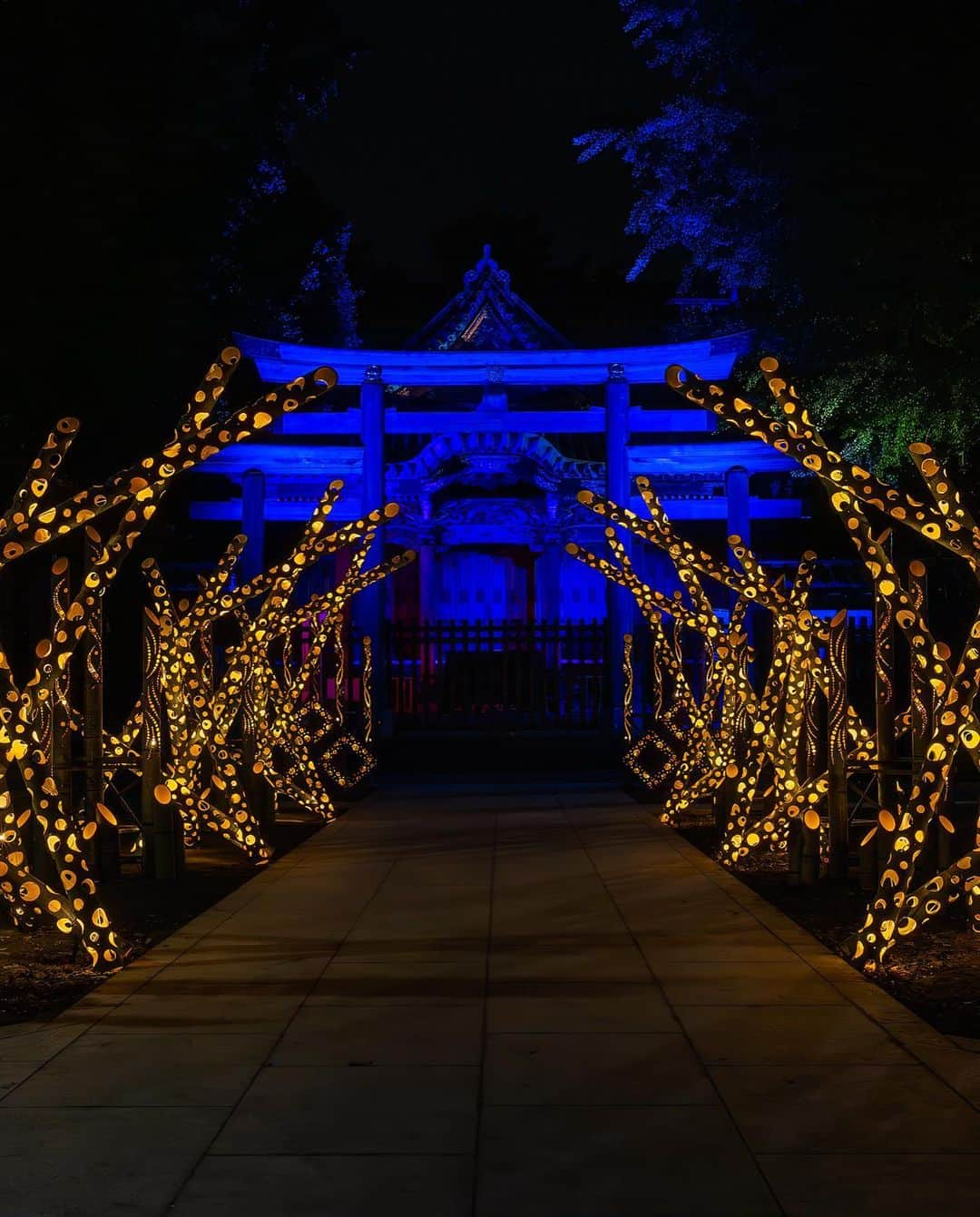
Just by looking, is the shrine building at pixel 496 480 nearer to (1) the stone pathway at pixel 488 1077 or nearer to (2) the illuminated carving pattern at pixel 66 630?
(1) the stone pathway at pixel 488 1077

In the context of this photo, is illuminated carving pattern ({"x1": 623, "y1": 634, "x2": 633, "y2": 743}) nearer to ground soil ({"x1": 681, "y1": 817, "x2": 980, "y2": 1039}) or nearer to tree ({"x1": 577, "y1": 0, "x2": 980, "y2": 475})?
tree ({"x1": 577, "y1": 0, "x2": 980, "y2": 475})

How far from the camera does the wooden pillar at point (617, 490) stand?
71.0 ft

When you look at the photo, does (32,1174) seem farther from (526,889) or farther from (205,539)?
(205,539)

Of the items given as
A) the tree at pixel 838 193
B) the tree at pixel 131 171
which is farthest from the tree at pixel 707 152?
the tree at pixel 131 171

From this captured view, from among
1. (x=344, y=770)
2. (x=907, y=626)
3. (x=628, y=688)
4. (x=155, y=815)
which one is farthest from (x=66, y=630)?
(x=344, y=770)

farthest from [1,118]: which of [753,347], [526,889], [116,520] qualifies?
[753,347]

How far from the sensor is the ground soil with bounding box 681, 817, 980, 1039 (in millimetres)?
6504

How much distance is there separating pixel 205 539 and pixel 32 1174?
23937mm

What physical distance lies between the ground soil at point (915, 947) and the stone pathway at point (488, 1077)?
183 mm

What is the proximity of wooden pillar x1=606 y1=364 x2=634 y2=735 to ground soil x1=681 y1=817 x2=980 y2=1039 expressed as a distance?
10075 mm

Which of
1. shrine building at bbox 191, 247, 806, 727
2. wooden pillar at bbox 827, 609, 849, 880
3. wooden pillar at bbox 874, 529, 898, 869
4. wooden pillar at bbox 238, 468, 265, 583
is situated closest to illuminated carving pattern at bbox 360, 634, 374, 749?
shrine building at bbox 191, 247, 806, 727

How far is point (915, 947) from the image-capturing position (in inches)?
313

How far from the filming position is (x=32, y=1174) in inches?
168

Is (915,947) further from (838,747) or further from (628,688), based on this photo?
(628,688)
